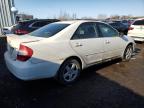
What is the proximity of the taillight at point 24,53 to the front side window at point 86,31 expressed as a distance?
125cm

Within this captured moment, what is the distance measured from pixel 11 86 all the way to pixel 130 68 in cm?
366

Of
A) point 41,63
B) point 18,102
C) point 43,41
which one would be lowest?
point 18,102

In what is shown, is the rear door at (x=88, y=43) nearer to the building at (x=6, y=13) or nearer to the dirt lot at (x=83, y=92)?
the dirt lot at (x=83, y=92)


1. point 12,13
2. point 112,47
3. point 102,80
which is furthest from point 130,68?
point 12,13

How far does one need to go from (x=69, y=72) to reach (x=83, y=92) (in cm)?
67

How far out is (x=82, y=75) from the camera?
212 inches

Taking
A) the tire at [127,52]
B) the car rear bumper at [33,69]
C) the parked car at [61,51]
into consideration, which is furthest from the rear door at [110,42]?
the car rear bumper at [33,69]

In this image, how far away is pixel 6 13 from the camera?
801 inches

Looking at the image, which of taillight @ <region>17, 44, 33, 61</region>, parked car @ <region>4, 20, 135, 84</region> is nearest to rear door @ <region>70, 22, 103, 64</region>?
parked car @ <region>4, 20, 135, 84</region>

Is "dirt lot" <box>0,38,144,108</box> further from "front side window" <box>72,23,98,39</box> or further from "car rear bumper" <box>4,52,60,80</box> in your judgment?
"front side window" <box>72,23,98,39</box>

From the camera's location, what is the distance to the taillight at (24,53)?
3881 mm

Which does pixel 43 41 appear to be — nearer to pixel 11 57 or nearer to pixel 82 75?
pixel 11 57

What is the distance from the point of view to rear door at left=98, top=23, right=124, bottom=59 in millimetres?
5520

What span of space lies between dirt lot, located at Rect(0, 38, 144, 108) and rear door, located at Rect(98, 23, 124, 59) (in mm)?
631
